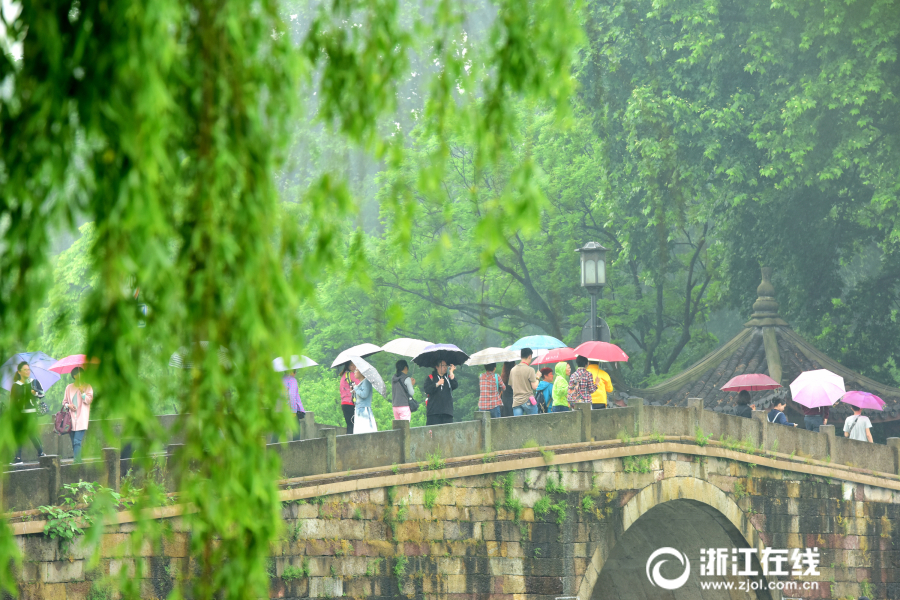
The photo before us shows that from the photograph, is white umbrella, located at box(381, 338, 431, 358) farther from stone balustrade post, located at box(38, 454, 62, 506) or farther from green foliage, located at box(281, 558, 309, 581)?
stone balustrade post, located at box(38, 454, 62, 506)

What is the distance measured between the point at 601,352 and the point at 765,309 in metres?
8.15

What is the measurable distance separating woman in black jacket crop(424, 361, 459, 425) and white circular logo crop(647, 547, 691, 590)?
218 inches

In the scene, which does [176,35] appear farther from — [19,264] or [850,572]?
[850,572]

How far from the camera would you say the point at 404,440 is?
1432cm

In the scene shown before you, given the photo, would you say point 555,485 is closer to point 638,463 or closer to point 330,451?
point 638,463

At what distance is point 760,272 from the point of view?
A: 84.7ft

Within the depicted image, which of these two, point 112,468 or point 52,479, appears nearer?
point 52,479

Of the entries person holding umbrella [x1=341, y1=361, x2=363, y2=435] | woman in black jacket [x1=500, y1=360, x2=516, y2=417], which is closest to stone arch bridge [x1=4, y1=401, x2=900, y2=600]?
woman in black jacket [x1=500, y1=360, x2=516, y2=417]

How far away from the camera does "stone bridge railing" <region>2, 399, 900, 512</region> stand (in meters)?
11.4

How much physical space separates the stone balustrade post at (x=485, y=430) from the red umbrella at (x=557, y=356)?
3496 millimetres

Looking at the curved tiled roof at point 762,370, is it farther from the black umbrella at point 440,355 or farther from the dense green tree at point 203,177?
the dense green tree at point 203,177

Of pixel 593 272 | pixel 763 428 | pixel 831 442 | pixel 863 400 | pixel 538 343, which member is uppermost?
pixel 593 272

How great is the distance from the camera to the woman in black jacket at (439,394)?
15.1 metres

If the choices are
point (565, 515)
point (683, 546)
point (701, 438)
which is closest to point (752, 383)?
point (683, 546)
